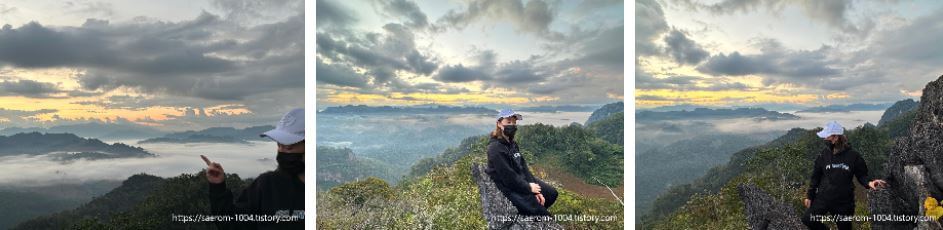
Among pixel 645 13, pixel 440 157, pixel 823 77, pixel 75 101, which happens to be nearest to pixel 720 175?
pixel 823 77

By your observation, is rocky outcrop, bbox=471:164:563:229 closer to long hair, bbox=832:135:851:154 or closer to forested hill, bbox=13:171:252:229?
forested hill, bbox=13:171:252:229

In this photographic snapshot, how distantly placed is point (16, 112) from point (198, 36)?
1386 mm

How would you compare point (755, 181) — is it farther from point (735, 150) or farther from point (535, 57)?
point (535, 57)

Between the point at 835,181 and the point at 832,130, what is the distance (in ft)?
1.29

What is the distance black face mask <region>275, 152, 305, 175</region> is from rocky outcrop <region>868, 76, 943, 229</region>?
13.0 feet

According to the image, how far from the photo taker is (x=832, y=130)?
5.43 m

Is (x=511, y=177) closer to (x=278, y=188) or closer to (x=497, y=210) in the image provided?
(x=497, y=210)

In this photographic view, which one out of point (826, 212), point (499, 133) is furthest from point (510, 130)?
point (826, 212)

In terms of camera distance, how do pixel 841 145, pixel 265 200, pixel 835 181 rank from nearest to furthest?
1. pixel 265 200
2. pixel 835 181
3. pixel 841 145

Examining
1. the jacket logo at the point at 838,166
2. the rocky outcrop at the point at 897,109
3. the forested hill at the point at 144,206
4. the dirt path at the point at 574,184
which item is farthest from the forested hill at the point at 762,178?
the forested hill at the point at 144,206

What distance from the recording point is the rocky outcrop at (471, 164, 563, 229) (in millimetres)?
5176

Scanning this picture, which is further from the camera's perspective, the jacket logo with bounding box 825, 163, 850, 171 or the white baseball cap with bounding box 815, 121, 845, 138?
the white baseball cap with bounding box 815, 121, 845, 138

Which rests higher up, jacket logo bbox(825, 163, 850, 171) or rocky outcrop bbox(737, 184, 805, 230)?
jacket logo bbox(825, 163, 850, 171)

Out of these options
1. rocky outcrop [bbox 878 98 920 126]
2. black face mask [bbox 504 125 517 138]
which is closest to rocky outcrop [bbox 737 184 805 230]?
rocky outcrop [bbox 878 98 920 126]
